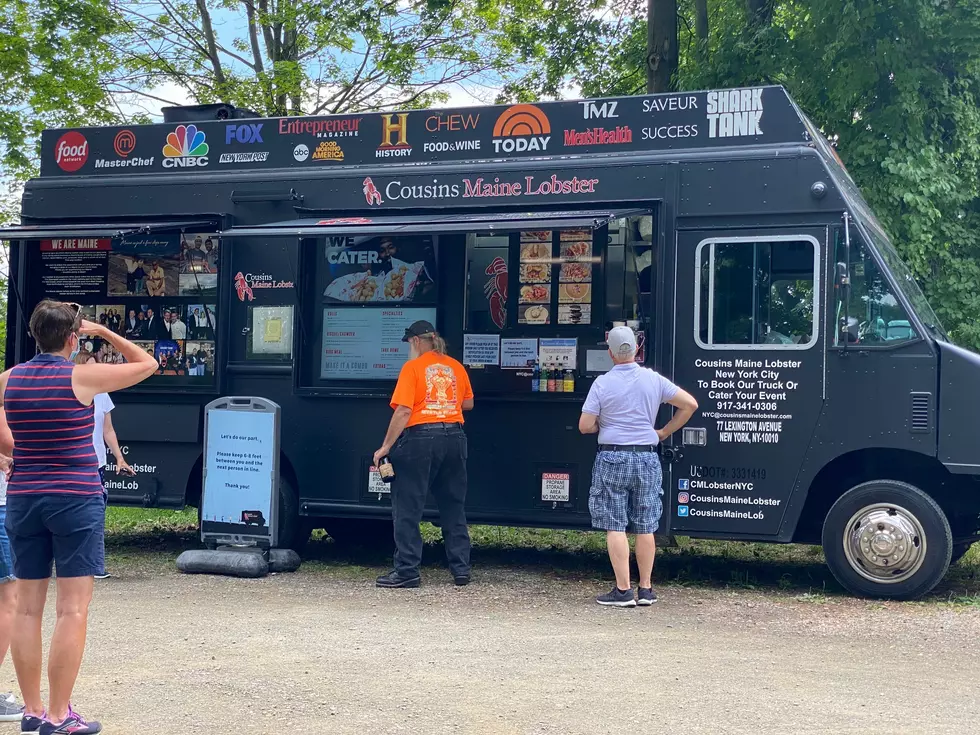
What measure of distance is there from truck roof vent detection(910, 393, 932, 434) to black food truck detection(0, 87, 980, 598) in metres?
0.02

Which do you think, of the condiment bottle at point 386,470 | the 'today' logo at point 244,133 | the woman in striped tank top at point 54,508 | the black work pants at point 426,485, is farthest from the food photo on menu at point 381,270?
the woman in striped tank top at point 54,508

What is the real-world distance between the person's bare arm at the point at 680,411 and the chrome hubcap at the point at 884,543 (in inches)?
51.3

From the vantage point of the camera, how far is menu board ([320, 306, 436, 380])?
957cm

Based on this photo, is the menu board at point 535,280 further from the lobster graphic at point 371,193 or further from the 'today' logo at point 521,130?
the lobster graphic at point 371,193

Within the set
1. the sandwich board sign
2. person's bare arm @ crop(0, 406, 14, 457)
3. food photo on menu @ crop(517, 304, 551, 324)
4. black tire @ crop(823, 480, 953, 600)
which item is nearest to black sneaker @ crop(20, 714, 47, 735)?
person's bare arm @ crop(0, 406, 14, 457)

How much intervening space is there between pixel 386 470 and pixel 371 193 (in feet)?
7.26

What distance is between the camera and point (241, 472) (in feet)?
31.2

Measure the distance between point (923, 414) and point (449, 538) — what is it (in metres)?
3.34

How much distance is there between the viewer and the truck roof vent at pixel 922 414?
809 cm

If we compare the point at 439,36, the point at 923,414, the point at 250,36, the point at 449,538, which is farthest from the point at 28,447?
the point at 250,36

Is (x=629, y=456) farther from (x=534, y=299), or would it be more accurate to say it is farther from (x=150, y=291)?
(x=150, y=291)

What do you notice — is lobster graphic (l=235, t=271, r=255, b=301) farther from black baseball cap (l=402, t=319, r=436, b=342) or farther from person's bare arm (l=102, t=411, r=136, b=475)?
black baseball cap (l=402, t=319, r=436, b=342)

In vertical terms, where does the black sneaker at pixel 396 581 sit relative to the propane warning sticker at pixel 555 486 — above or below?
below

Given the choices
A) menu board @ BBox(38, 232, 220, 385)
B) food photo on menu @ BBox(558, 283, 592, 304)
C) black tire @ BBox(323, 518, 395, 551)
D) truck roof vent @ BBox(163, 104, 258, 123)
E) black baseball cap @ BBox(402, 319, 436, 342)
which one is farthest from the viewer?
black tire @ BBox(323, 518, 395, 551)
